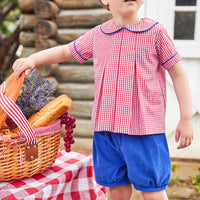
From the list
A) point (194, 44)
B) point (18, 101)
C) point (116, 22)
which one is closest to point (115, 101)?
point (116, 22)

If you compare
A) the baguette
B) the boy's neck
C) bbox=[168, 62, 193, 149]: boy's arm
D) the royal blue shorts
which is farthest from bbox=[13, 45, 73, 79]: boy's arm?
bbox=[168, 62, 193, 149]: boy's arm

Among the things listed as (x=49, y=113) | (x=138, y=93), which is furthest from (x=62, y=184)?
(x=138, y=93)

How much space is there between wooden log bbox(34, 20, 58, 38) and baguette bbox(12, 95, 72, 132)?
202 cm

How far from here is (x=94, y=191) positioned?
1662mm

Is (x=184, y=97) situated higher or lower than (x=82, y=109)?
higher

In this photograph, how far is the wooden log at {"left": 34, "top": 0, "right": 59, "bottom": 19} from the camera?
3.19 meters

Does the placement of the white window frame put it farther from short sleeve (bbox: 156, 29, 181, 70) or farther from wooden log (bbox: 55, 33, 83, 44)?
short sleeve (bbox: 156, 29, 181, 70)

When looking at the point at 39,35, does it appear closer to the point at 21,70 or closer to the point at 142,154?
the point at 21,70

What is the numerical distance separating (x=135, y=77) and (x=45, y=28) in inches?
87.2

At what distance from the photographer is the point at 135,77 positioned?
128 cm

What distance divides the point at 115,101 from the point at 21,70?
0.50 m

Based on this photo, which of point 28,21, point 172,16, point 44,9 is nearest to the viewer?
point 172,16

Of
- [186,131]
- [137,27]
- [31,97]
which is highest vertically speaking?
[137,27]

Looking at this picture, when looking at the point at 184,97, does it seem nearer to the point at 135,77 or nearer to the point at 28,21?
the point at 135,77
